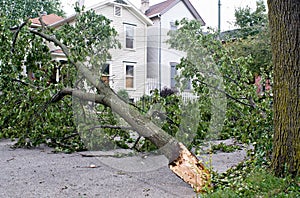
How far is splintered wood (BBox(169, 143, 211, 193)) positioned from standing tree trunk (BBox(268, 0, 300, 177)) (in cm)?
62

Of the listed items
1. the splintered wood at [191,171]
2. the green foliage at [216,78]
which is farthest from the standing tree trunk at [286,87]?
the green foliage at [216,78]

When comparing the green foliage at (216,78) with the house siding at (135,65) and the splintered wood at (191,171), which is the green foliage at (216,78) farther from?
the splintered wood at (191,171)

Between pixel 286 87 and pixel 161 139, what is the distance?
4.22 ft

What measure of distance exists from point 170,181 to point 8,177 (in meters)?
1.73

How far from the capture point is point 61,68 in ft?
16.7

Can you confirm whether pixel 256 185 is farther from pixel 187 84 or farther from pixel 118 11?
pixel 118 11

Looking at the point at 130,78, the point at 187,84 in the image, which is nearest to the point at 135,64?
the point at 130,78

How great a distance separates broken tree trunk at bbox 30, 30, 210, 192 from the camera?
299 cm

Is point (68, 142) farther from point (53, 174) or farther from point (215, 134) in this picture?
point (215, 134)

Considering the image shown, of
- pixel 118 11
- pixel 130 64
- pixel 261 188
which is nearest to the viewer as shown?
pixel 261 188

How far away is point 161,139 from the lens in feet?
10.9

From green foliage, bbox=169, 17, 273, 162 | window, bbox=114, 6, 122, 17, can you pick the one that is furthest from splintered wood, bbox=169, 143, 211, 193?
window, bbox=114, 6, 122, 17

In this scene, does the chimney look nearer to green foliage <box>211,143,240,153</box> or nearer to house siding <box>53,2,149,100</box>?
house siding <box>53,2,149,100</box>

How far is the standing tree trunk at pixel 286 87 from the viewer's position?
2742 mm
